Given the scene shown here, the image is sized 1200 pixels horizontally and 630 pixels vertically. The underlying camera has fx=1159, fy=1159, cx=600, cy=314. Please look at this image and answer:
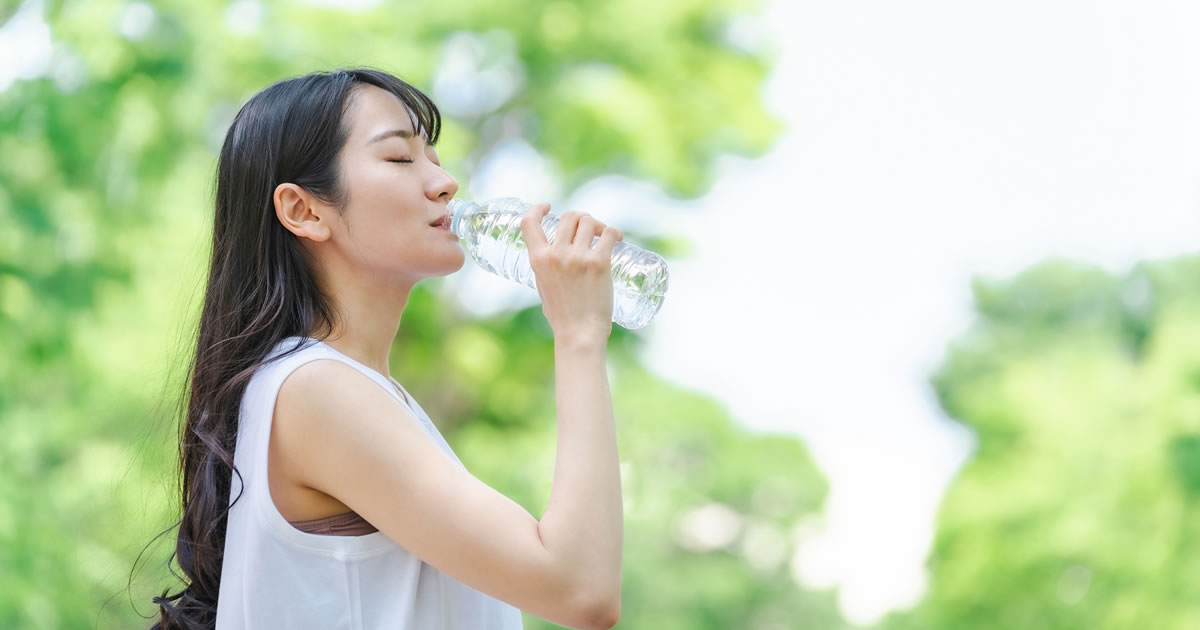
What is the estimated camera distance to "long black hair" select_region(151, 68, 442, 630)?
104 centimetres

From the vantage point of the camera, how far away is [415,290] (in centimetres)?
552

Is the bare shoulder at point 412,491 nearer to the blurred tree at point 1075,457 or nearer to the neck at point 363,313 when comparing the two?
the neck at point 363,313

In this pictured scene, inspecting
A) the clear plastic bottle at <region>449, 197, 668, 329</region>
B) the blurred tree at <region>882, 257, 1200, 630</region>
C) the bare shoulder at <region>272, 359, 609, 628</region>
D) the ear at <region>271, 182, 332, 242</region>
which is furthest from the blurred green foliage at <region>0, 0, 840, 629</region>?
the bare shoulder at <region>272, 359, 609, 628</region>

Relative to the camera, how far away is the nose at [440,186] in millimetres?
1047

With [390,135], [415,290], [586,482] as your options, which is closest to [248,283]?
[390,135]

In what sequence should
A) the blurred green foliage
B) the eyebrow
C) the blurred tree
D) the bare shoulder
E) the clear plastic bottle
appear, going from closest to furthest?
1. the bare shoulder
2. the eyebrow
3. the clear plastic bottle
4. the blurred green foliage
5. the blurred tree

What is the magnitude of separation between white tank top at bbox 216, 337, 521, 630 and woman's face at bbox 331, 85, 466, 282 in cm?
11

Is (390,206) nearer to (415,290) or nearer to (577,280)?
(577,280)

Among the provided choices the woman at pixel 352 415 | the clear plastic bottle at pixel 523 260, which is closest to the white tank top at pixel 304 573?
the woman at pixel 352 415

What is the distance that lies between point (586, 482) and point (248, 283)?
409mm

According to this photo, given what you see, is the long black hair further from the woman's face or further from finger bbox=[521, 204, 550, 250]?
finger bbox=[521, 204, 550, 250]

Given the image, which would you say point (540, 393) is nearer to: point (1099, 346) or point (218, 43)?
point (218, 43)

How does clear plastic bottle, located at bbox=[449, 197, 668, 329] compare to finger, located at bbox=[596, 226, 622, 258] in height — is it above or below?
above

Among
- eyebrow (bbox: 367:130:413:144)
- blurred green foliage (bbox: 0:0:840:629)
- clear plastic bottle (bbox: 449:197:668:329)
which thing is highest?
blurred green foliage (bbox: 0:0:840:629)
